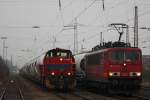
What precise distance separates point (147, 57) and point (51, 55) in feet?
117

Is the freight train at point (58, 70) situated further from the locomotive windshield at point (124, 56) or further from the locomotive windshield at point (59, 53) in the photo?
the locomotive windshield at point (124, 56)

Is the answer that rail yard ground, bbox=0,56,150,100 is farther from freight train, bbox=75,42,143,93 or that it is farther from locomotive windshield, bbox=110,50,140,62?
locomotive windshield, bbox=110,50,140,62

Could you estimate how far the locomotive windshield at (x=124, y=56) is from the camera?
2861 centimetres

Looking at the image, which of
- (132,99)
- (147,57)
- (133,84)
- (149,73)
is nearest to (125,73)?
(133,84)

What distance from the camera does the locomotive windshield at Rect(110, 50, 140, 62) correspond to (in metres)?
28.6

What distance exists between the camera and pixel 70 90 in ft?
121

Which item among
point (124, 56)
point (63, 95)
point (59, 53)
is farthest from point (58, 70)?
point (124, 56)

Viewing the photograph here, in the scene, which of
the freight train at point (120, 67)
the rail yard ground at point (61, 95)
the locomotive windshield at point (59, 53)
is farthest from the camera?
the locomotive windshield at point (59, 53)

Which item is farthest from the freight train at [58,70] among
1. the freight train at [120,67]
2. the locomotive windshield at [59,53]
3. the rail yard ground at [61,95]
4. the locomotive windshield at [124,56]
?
the locomotive windshield at [124,56]

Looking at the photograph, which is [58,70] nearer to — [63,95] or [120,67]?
[63,95]

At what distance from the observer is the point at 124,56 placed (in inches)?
1129

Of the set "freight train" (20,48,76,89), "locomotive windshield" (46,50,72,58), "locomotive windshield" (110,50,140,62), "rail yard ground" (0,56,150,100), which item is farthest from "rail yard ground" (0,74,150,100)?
"locomotive windshield" (46,50,72,58)

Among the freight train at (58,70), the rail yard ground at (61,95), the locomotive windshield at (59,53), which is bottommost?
the rail yard ground at (61,95)

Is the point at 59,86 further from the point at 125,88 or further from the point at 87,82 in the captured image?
the point at 125,88
